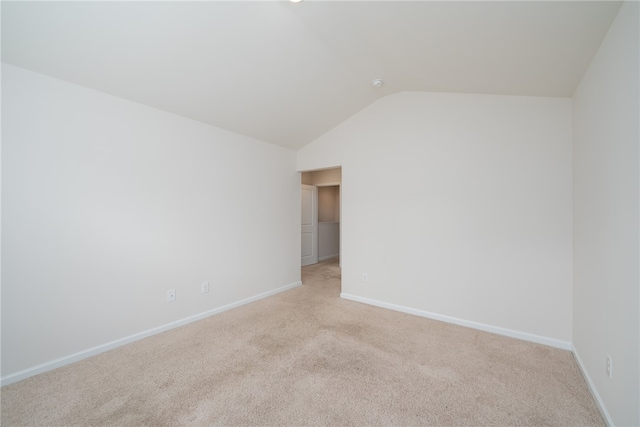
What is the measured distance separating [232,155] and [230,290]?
5.73ft

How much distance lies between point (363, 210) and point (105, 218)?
9.22 ft

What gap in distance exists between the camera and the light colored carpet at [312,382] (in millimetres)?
Result: 1492

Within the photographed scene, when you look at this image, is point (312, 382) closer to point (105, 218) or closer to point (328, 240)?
point (105, 218)

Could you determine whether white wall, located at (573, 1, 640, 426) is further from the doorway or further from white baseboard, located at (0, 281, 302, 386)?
the doorway

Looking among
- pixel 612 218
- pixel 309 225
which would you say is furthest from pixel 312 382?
pixel 309 225

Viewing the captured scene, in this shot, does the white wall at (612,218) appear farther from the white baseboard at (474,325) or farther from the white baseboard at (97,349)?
the white baseboard at (97,349)

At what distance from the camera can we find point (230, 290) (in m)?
3.21

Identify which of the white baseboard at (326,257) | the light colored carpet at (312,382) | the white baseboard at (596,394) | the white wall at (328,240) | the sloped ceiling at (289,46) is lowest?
the light colored carpet at (312,382)

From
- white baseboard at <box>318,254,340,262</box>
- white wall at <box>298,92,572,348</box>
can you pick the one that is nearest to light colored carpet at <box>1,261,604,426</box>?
white wall at <box>298,92,572,348</box>

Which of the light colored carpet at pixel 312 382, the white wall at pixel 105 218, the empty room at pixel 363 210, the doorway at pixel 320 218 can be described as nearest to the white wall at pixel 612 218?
the empty room at pixel 363 210

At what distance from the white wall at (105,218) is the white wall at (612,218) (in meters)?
3.34

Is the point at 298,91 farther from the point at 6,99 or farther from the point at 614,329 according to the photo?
the point at 614,329

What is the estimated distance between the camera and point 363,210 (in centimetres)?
348

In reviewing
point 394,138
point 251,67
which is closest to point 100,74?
point 251,67
